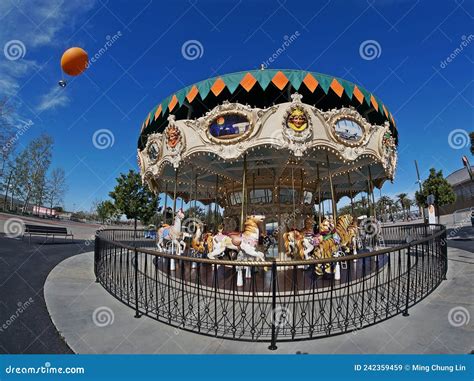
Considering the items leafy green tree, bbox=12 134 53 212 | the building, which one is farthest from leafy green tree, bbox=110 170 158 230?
the building

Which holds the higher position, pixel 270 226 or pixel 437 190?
pixel 437 190

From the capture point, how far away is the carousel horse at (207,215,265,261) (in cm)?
664

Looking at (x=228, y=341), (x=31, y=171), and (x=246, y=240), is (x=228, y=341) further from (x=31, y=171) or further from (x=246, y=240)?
(x=31, y=171)

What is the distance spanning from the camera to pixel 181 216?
9406mm

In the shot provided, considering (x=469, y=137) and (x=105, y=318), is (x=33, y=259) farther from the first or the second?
(x=469, y=137)

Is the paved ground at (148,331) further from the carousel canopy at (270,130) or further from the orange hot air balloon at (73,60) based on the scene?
the orange hot air balloon at (73,60)

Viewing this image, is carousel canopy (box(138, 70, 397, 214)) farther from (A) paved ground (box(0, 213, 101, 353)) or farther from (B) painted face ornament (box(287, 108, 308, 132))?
(A) paved ground (box(0, 213, 101, 353))

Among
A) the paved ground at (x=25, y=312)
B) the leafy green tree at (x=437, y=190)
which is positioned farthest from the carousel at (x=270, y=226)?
the leafy green tree at (x=437, y=190)

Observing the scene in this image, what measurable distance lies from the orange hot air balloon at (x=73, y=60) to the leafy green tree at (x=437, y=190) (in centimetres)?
2791

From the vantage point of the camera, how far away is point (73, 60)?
6062 mm

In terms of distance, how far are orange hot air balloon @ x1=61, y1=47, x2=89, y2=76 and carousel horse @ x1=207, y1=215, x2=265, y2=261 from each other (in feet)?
18.5

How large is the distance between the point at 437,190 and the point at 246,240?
2507cm

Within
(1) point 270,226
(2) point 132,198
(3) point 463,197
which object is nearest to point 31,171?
(2) point 132,198

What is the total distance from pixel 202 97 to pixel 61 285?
670 centimetres
